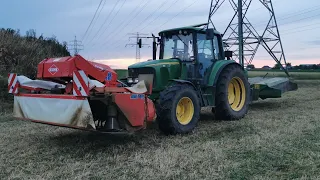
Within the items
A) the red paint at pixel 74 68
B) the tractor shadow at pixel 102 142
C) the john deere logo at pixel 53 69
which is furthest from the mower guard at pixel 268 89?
the john deere logo at pixel 53 69

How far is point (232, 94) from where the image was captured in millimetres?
8195

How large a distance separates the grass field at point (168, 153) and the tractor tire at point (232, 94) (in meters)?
0.50

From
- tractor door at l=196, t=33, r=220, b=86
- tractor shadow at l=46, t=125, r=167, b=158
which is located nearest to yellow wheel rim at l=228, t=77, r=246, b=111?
tractor door at l=196, t=33, r=220, b=86

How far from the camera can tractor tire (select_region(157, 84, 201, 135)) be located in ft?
18.6

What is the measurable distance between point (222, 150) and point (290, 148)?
3.29 ft

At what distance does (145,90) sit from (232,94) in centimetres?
352

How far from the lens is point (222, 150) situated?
4910 millimetres

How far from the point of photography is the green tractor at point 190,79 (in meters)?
5.88

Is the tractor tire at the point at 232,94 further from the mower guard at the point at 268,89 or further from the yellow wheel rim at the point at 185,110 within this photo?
the yellow wheel rim at the point at 185,110

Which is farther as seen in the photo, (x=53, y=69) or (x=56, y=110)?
(x=53, y=69)

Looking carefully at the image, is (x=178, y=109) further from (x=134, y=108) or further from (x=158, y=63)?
(x=134, y=108)

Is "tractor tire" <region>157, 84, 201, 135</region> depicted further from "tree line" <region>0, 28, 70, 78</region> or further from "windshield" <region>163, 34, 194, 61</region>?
"tree line" <region>0, 28, 70, 78</region>

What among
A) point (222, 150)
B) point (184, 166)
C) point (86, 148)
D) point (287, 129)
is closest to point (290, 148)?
point (222, 150)

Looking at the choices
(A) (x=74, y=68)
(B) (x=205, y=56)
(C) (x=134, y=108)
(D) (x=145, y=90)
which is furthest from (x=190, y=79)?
(A) (x=74, y=68)
